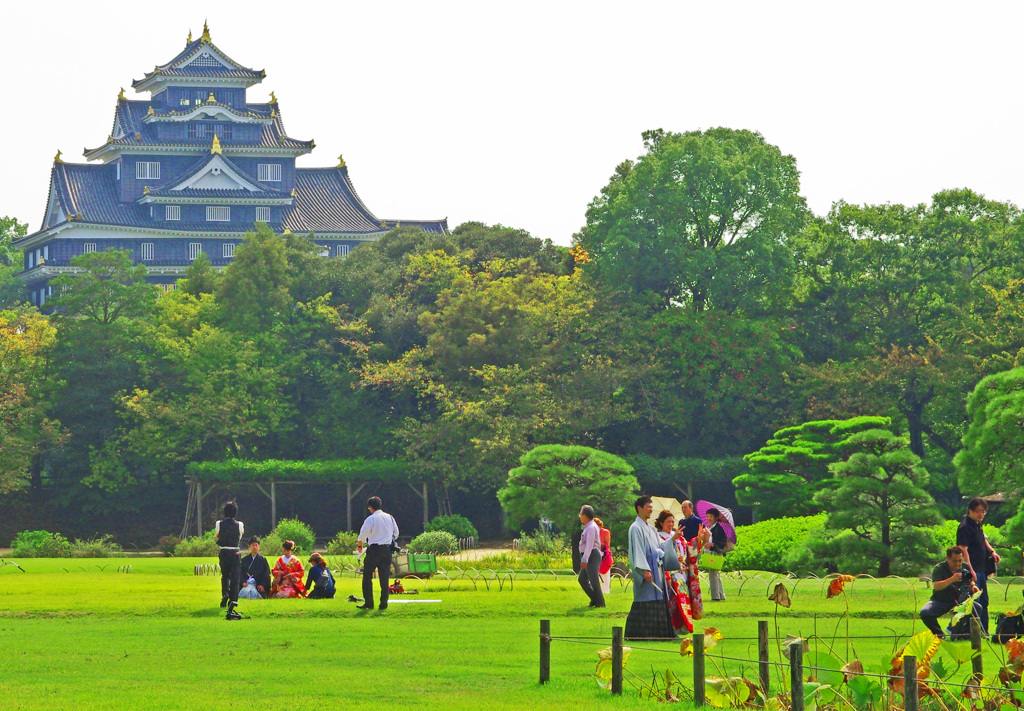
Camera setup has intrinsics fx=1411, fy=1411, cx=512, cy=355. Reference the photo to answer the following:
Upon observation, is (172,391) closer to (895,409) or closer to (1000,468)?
(895,409)

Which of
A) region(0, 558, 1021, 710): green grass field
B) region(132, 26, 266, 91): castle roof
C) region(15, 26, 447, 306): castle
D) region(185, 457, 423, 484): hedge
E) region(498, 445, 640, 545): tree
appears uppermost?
region(132, 26, 266, 91): castle roof

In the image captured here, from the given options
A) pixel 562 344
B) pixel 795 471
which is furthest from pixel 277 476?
pixel 795 471

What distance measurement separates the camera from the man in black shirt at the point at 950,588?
12.2m

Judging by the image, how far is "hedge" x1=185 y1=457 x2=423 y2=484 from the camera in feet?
136

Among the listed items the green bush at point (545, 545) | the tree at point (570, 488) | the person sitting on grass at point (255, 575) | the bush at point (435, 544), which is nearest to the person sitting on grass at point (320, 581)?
the person sitting on grass at point (255, 575)

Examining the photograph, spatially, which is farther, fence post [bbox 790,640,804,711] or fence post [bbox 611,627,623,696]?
fence post [bbox 611,627,623,696]

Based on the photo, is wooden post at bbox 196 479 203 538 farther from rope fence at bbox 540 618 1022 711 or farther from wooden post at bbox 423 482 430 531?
rope fence at bbox 540 618 1022 711

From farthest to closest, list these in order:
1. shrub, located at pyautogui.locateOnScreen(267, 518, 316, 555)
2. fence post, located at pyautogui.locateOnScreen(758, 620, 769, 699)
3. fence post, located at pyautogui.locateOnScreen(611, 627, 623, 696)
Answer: shrub, located at pyautogui.locateOnScreen(267, 518, 316, 555)
fence post, located at pyautogui.locateOnScreen(611, 627, 623, 696)
fence post, located at pyautogui.locateOnScreen(758, 620, 769, 699)

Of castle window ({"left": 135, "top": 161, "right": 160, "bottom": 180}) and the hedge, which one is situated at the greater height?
castle window ({"left": 135, "top": 161, "right": 160, "bottom": 180})

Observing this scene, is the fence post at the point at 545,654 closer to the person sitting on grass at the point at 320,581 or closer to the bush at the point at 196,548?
the person sitting on grass at the point at 320,581

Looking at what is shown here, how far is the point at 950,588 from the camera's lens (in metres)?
12.3

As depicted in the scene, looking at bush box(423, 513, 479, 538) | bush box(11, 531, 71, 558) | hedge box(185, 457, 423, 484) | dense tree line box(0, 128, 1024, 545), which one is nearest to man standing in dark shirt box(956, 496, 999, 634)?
dense tree line box(0, 128, 1024, 545)

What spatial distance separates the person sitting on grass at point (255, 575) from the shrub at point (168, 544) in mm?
18664

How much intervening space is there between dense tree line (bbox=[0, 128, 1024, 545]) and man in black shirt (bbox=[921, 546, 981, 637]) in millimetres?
21455
